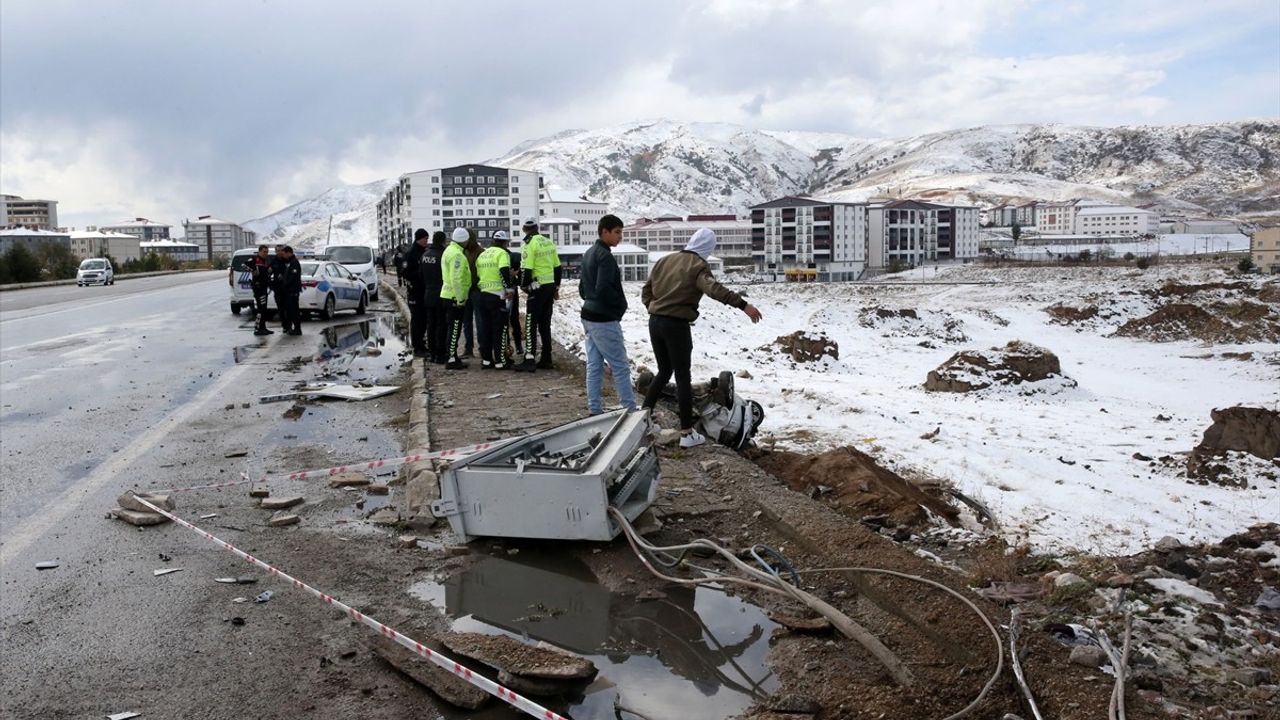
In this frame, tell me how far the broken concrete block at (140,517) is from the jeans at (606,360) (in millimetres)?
3529

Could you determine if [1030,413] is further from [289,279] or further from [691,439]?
[289,279]

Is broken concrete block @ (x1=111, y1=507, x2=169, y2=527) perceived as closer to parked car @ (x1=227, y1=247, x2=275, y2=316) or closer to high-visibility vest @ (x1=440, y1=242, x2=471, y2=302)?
high-visibility vest @ (x1=440, y1=242, x2=471, y2=302)

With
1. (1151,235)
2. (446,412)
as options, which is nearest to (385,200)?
(1151,235)

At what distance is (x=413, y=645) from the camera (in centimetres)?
421

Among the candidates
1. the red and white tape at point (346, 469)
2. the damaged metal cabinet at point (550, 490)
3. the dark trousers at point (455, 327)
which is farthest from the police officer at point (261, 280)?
the damaged metal cabinet at point (550, 490)

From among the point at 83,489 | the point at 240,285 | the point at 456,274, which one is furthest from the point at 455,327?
the point at 240,285

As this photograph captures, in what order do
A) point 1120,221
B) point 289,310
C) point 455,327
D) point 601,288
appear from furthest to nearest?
1. point 1120,221
2. point 289,310
3. point 455,327
4. point 601,288

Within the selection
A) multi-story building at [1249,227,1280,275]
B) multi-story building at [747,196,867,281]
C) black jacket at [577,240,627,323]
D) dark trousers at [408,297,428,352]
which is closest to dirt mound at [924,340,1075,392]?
dark trousers at [408,297,428,352]

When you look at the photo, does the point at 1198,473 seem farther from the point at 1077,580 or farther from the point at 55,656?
the point at 55,656

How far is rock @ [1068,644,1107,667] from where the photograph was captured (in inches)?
151

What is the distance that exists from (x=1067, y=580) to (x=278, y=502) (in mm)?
5103

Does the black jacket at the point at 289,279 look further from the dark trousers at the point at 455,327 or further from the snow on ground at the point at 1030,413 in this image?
the dark trousers at the point at 455,327

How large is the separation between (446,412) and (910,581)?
6179 mm

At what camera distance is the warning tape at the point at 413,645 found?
12.1ft
